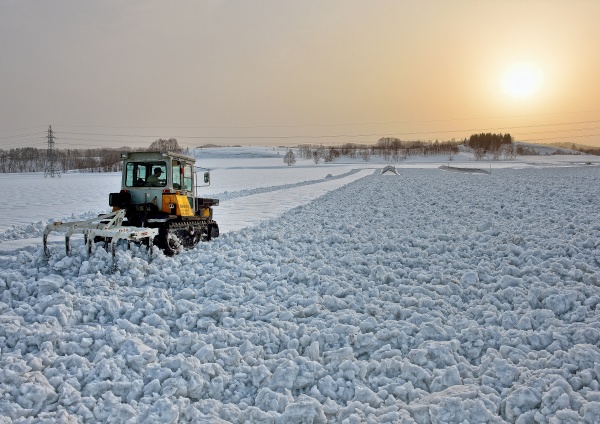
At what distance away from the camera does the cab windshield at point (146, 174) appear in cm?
1134

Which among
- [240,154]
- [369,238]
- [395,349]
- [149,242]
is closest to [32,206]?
[149,242]

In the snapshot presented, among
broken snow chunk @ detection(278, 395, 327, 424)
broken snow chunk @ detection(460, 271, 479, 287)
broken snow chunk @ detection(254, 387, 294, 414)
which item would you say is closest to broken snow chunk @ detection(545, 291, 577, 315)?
broken snow chunk @ detection(460, 271, 479, 287)

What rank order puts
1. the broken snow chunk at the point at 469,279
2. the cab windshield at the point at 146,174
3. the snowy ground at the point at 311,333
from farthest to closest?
the cab windshield at the point at 146,174
the broken snow chunk at the point at 469,279
the snowy ground at the point at 311,333

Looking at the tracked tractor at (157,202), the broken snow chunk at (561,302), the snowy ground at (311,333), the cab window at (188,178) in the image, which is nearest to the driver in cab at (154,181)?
the tracked tractor at (157,202)

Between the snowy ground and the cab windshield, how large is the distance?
2.20m

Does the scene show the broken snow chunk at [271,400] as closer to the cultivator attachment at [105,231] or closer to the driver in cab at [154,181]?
the cultivator attachment at [105,231]

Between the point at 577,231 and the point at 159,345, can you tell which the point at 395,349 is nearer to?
the point at 159,345

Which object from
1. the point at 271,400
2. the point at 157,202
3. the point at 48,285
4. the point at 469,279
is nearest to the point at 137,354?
the point at 271,400

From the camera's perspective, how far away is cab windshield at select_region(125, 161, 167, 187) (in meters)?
11.3

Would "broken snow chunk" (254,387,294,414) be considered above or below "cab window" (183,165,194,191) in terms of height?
below

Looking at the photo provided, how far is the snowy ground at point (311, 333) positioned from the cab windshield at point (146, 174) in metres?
2.20

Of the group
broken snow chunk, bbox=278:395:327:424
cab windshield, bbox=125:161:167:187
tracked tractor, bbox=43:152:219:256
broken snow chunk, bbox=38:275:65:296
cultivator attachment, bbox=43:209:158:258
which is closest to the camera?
broken snow chunk, bbox=278:395:327:424

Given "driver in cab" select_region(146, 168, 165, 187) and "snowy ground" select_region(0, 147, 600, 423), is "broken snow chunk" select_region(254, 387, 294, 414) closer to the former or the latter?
"snowy ground" select_region(0, 147, 600, 423)

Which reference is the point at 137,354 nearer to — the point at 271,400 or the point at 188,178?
the point at 271,400
